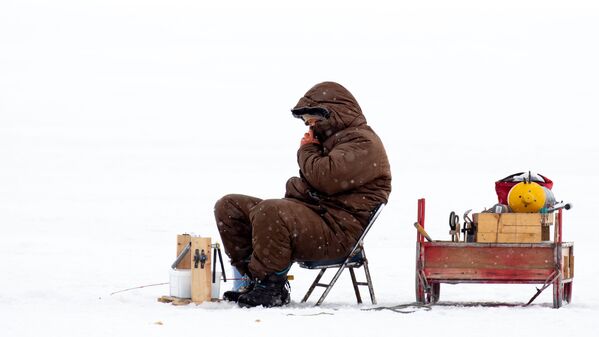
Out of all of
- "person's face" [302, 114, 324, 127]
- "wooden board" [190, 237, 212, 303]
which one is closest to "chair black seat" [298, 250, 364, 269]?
"wooden board" [190, 237, 212, 303]

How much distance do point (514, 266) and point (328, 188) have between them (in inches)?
50.5

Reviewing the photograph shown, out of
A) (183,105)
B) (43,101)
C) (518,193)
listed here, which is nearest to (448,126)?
(183,105)

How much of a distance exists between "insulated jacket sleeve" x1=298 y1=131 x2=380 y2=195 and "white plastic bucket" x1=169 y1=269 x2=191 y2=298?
983mm

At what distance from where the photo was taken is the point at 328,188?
7969mm

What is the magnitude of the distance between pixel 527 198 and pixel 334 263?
1.35 meters

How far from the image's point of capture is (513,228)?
8.20 m

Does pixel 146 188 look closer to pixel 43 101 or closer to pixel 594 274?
pixel 594 274

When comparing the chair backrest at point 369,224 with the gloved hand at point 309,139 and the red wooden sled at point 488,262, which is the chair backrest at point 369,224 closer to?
the red wooden sled at point 488,262

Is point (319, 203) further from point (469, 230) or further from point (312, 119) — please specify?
point (469, 230)

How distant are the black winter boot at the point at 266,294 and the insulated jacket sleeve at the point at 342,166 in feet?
2.08

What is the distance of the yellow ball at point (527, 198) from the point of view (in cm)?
832

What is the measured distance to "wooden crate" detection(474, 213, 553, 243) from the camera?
8.20m

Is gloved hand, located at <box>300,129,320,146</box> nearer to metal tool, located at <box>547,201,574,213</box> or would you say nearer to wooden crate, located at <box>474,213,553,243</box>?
wooden crate, located at <box>474,213,553,243</box>

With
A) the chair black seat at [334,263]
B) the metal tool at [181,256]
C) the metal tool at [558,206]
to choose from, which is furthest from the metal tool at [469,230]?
the metal tool at [181,256]
